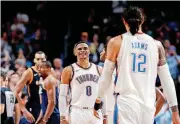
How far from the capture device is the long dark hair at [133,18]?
6.20 m

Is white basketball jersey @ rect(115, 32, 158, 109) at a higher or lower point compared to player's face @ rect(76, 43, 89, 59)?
lower

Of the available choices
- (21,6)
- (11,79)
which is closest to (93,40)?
(21,6)

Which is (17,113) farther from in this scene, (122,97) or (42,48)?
(42,48)

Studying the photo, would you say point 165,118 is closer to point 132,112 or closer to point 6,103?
point 6,103

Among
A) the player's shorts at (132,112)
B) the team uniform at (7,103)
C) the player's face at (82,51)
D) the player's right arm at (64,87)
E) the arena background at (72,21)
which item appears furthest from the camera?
the arena background at (72,21)

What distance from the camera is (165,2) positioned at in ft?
63.2

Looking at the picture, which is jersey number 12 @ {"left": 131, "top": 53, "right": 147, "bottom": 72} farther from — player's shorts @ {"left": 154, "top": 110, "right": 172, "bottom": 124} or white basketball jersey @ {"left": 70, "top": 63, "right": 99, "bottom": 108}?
player's shorts @ {"left": 154, "top": 110, "right": 172, "bottom": 124}

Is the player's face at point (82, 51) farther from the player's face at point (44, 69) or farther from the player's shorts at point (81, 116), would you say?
the player's face at point (44, 69)

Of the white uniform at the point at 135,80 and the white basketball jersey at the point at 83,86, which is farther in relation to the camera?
the white basketball jersey at the point at 83,86

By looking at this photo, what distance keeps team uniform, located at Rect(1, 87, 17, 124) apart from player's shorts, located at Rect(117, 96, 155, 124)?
4.22 metres

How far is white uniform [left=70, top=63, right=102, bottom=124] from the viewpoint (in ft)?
29.6

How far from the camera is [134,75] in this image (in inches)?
243

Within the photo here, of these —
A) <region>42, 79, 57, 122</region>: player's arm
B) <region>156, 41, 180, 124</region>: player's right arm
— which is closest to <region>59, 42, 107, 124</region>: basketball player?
<region>42, 79, 57, 122</region>: player's arm

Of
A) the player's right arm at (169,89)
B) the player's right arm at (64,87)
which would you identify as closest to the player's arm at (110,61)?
the player's right arm at (169,89)
